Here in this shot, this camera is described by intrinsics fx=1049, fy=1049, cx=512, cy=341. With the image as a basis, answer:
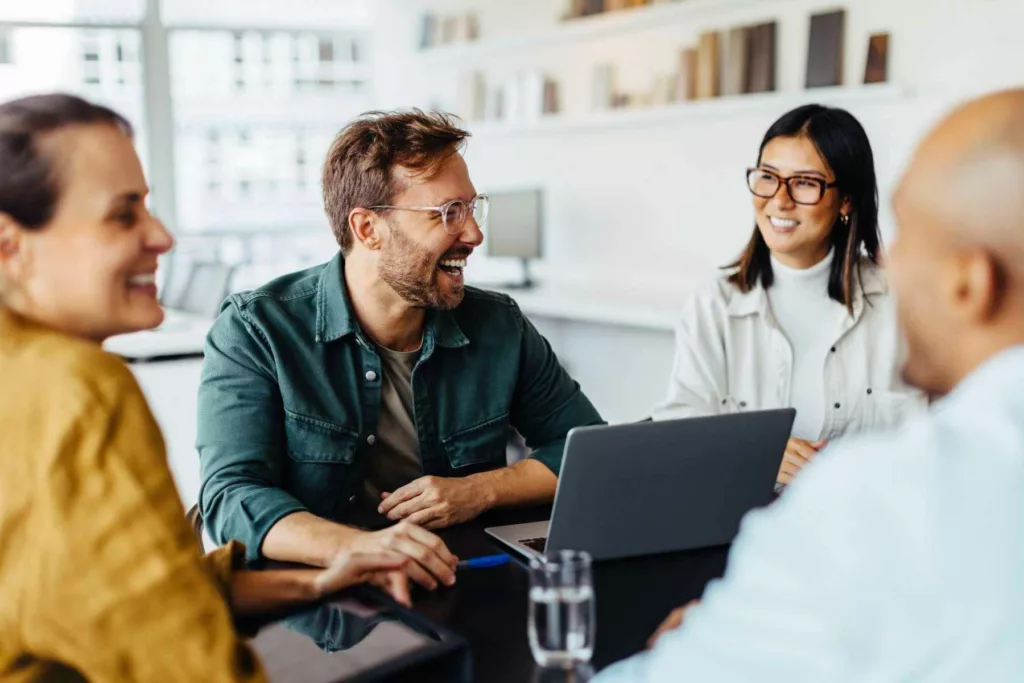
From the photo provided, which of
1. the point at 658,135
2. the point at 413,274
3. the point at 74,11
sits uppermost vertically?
the point at 74,11

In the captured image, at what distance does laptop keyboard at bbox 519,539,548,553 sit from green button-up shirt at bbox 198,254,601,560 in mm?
356

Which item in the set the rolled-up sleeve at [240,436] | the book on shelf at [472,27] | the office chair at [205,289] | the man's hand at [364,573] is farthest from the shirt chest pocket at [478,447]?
the book on shelf at [472,27]

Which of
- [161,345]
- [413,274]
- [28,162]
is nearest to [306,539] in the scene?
[413,274]

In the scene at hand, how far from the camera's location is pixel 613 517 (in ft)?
4.81

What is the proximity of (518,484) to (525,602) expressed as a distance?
0.48 metres

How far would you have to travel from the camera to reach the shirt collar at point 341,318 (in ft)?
6.27

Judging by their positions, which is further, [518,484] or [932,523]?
[518,484]

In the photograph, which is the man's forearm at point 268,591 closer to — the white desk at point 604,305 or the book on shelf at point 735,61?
the white desk at point 604,305

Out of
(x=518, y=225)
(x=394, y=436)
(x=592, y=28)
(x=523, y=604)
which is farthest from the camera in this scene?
(x=518, y=225)

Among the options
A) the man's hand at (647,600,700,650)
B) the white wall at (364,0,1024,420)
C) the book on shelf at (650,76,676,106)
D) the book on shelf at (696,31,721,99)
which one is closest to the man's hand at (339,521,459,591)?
the man's hand at (647,600,700,650)

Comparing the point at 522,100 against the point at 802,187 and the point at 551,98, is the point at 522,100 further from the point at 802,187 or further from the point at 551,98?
the point at 802,187

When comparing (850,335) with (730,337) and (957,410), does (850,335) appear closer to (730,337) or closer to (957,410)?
(730,337)

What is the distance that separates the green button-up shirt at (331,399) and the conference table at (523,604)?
34 centimetres

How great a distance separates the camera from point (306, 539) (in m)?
1.54
